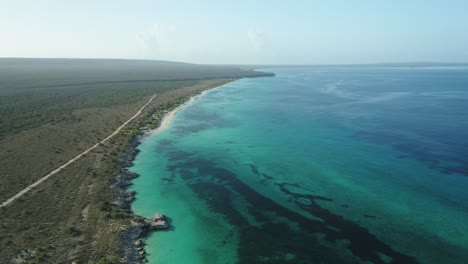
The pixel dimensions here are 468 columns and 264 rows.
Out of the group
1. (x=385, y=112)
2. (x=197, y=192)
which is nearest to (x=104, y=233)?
(x=197, y=192)

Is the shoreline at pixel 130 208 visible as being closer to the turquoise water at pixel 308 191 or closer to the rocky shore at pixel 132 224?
the rocky shore at pixel 132 224

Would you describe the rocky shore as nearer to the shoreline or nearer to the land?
the shoreline

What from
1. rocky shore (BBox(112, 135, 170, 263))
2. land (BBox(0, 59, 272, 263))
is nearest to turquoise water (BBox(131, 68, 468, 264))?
rocky shore (BBox(112, 135, 170, 263))

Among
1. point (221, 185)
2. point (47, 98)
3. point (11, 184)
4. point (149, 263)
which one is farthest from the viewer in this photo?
point (47, 98)

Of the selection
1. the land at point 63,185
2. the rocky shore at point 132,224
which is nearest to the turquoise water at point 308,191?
the rocky shore at point 132,224

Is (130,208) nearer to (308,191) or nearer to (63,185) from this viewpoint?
(63,185)

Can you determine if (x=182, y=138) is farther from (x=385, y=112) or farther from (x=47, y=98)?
(x=47, y=98)
